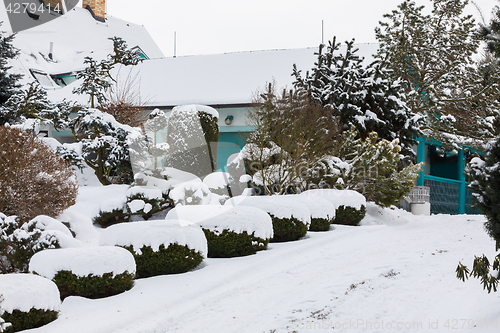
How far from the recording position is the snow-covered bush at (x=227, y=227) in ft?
25.6

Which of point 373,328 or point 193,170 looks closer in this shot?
point 373,328

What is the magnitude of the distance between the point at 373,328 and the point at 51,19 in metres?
37.9

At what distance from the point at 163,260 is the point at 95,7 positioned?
39721mm

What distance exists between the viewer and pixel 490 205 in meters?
3.93

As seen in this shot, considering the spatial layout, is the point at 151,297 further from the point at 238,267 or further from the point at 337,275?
the point at 337,275

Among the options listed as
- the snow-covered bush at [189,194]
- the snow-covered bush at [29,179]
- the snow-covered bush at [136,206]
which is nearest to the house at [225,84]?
the snow-covered bush at [189,194]

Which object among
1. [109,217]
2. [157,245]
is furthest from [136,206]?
[157,245]

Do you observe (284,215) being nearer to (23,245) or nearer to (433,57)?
(23,245)

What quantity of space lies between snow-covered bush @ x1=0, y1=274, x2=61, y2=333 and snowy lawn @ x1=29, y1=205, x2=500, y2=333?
0.46 ft

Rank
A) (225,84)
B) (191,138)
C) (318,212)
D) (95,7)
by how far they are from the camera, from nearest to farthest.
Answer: (318,212) → (191,138) → (225,84) → (95,7)

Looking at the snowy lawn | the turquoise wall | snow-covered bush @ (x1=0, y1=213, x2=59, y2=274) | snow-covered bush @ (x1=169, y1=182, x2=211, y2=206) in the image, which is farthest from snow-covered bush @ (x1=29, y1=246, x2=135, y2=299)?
the turquoise wall

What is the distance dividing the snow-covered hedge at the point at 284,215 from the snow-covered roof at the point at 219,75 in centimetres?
1040

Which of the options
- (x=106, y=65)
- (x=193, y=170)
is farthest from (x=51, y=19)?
(x=193, y=170)

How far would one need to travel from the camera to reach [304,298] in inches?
221
